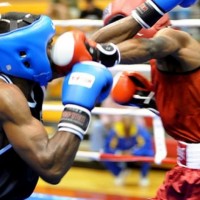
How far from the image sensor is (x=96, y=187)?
3730mm

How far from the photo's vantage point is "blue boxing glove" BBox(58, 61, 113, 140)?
56.1 inches

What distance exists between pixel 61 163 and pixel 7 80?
10.2 inches

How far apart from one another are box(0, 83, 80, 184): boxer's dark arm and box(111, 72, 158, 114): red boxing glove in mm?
665

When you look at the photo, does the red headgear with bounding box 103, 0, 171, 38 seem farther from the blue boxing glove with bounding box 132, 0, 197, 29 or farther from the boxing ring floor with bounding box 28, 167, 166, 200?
the boxing ring floor with bounding box 28, 167, 166, 200

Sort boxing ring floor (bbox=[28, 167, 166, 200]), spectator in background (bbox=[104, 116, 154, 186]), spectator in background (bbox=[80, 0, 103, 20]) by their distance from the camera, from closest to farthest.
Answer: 1. boxing ring floor (bbox=[28, 167, 166, 200])
2. spectator in background (bbox=[104, 116, 154, 186])
3. spectator in background (bbox=[80, 0, 103, 20])

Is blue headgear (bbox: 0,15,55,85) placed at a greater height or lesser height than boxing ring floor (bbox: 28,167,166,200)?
greater

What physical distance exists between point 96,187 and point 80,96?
7.76ft

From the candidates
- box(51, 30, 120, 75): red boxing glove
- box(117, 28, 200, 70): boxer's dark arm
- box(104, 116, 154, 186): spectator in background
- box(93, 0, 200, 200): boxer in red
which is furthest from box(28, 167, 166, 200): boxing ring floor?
box(51, 30, 120, 75): red boxing glove

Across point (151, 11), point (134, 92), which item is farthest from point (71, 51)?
point (134, 92)

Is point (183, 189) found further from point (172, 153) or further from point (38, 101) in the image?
point (172, 153)

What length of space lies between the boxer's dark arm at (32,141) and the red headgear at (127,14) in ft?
2.20

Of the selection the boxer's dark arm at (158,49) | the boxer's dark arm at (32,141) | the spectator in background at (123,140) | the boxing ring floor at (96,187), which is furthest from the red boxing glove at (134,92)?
the spectator in background at (123,140)

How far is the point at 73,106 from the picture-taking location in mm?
1432

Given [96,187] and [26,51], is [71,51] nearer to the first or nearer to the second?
[26,51]
